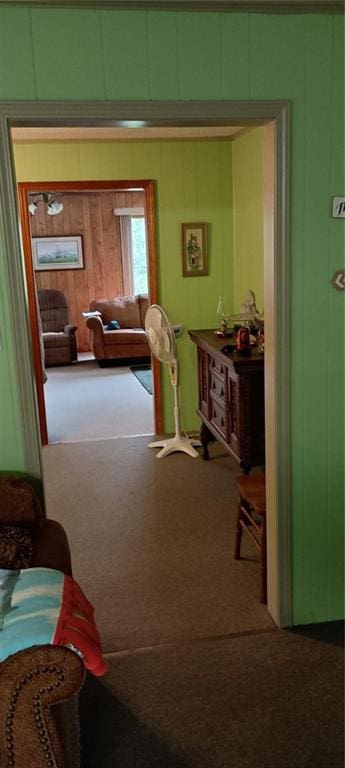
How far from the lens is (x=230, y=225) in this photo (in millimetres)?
5598

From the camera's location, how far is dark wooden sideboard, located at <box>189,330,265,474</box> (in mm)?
3842

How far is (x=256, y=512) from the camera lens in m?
3.22

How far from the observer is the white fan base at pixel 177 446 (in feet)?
17.0

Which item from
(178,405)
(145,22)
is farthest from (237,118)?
(178,405)

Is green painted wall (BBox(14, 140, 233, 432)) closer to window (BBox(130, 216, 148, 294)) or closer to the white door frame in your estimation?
the white door frame

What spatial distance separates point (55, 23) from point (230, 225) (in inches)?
137

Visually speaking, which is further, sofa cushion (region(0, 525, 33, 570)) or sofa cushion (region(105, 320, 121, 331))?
sofa cushion (region(105, 320, 121, 331))

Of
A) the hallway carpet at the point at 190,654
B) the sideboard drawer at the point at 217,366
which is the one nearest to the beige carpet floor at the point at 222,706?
the hallway carpet at the point at 190,654

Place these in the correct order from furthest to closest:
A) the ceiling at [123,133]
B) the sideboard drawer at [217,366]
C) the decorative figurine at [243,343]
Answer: the ceiling at [123,133]
the sideboard drawer at [217,366]
the decorative figurine at [243,343]

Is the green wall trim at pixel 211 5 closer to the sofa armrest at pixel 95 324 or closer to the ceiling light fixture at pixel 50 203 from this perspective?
the sofa armrest at pixel 95 324

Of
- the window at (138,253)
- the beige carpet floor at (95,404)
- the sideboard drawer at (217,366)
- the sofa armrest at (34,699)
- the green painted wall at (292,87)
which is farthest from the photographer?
the window at (138,253)

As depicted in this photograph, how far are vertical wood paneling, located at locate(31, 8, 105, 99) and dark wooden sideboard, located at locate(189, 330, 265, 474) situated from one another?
1897 millimetres

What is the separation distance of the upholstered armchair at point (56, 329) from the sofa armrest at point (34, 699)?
7.83m

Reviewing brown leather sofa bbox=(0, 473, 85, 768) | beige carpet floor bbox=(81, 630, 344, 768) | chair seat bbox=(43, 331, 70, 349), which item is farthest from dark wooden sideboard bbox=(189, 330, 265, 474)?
chair seat bbox=(43, 331, 70, 349)
